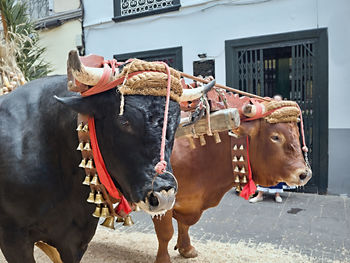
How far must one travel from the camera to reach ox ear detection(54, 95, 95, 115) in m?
1.72

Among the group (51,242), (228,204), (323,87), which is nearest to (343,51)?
(323,87)

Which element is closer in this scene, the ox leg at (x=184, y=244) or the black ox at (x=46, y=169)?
the black ox at (x=46, y=169)

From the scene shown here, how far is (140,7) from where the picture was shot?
7.88 meters

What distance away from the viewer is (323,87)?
6113mm

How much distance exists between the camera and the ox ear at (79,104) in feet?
5.64

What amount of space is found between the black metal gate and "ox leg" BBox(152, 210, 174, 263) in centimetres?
428

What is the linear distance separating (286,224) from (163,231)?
2.55 meters

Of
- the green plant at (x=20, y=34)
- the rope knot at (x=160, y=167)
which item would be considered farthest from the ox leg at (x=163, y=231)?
the green plant at (x=20, y=34)

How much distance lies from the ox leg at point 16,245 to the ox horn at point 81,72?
1.09 m

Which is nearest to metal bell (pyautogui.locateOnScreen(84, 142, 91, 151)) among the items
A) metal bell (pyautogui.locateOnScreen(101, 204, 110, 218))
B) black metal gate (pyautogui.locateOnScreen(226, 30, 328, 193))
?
metal bell (pyautogui.locateOnScreen(101, 204, 110, 218))

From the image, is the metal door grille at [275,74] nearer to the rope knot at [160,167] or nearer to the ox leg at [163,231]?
the ox leg at [163,231]

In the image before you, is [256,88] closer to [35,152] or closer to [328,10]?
[328,10]

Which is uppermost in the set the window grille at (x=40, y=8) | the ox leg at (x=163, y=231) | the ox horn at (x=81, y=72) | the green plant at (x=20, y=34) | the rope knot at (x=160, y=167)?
the window grille at (x=40, y=8)

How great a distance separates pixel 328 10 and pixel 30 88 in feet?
18.2
